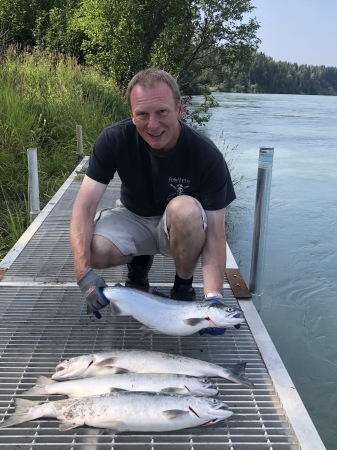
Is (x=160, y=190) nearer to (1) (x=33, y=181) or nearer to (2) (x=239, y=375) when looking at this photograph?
(2) (x=239, y=375)

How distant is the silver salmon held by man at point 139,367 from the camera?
2154mm

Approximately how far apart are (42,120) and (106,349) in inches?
236

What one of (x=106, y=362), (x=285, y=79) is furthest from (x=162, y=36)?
(x=285, y=79)

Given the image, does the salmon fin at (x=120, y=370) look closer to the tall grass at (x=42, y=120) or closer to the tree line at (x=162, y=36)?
the tall grass at (x=42, y=120)

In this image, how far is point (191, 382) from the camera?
6.68 ft

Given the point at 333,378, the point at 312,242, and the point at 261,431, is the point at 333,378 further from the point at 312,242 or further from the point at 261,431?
the point at 312,242

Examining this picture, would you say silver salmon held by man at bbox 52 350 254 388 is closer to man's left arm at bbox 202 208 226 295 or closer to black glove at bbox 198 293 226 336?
black glove at bbox 198 293 226 336

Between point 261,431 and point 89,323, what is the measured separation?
1.20 meters

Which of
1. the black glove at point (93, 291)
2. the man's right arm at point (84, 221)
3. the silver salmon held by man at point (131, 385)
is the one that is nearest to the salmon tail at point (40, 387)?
the silver salmon held by man at point (131, 385)

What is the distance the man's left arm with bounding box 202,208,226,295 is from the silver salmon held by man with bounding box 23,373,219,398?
520 mm

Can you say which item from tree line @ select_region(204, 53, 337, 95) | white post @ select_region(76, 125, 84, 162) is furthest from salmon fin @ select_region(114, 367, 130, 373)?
tree line @ select_region(204, 53, 337, 95)

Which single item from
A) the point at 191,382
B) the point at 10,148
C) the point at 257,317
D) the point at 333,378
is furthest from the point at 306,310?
the point at 10,148

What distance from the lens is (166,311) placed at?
2.35 m

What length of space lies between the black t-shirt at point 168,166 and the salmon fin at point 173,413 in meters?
1.15
